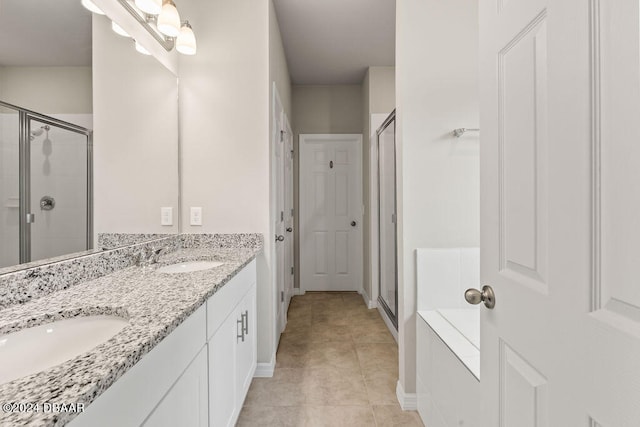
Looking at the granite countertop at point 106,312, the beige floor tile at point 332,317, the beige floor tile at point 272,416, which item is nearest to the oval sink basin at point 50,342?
the granite countertop at point 106,312

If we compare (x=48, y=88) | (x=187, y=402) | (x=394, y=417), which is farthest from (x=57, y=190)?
(x=394, y=417)

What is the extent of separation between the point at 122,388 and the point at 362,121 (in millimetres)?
3991

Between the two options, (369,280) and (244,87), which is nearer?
(244,87)

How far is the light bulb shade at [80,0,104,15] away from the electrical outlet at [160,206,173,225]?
1045mm

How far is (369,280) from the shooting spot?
3803 mm

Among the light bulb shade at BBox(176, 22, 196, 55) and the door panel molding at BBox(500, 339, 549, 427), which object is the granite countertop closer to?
the door panel molding at BBox(500, 339, 549, 427)

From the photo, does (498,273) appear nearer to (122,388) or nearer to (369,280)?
(122,388)

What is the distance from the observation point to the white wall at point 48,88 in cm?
97

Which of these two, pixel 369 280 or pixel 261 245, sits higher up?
pixel 261 245

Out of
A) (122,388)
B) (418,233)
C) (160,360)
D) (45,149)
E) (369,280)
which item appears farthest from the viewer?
(369,280)

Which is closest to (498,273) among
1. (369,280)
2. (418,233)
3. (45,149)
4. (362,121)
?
(418,233)

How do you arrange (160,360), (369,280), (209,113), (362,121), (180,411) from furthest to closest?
(362,121) < (369,280) < (209,113) < (180,411) < (160,360)

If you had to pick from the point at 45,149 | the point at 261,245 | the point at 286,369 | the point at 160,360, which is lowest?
the point at 286,369

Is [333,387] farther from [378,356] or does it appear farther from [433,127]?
[433,127]
